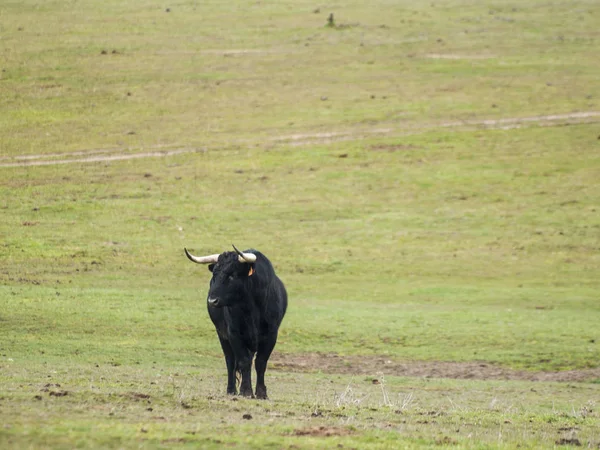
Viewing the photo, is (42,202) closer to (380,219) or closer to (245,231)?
(245,231)

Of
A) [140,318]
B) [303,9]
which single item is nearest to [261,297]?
[140,318]

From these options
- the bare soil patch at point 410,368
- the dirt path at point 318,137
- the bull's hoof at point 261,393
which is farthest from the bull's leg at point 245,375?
the dirt path at point 318,137

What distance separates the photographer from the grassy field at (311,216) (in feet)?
50.9

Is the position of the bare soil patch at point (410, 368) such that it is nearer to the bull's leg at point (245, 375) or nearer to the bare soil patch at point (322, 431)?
the bull's leg at point (245, 375)

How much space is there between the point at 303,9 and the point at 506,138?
109 feet

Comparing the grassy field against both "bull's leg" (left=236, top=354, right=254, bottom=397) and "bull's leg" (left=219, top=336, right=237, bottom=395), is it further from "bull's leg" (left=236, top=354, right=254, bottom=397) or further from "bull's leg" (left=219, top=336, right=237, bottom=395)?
"bull's leg" (left=219, top=336, right=237, bottom=395)

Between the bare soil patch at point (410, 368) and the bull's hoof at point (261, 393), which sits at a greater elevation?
the bull's hoof at point (261, 393)

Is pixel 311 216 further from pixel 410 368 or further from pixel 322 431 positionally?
pixel 322 431

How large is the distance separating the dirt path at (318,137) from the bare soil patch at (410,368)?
2777cm

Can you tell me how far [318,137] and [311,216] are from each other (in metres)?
11.4

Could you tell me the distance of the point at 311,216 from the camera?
1757 inches

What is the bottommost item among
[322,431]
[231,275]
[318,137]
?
[318,137]

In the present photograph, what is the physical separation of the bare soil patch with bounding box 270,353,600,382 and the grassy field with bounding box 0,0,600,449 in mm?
101

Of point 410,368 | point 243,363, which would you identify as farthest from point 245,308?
point 410,368
